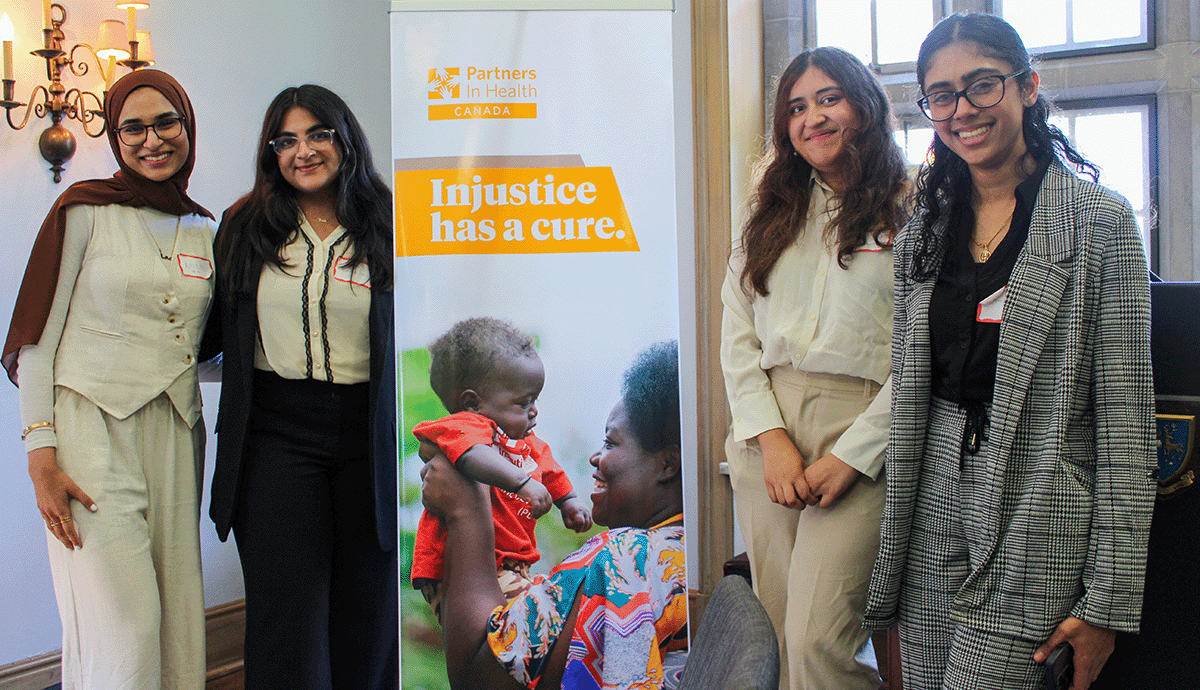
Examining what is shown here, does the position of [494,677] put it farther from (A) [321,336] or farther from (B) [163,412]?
(B) [163,412]

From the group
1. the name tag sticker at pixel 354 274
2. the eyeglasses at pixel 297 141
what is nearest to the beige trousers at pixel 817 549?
the name tag sticker at pixel 354 274

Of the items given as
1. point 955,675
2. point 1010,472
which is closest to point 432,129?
point 1010,472

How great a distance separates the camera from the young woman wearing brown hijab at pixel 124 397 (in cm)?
177

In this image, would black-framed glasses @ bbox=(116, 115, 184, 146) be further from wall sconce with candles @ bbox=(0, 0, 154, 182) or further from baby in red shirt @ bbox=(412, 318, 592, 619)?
baby in red shirt @ bbox=(412, 318, 592, 619)

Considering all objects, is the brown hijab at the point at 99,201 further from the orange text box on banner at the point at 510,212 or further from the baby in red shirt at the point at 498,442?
the baby in red shirt at the point at 498,442

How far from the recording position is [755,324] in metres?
1.75

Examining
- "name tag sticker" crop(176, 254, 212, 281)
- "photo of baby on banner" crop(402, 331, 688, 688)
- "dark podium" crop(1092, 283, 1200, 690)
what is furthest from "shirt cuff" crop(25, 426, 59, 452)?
"dark podium" crop(1092, 283, 1200, 690)

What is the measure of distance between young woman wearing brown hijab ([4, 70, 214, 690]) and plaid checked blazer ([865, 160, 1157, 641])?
1.61 metres

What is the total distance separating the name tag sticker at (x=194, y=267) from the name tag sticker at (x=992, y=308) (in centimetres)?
158

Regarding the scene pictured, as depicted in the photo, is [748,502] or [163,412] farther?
[163,412]

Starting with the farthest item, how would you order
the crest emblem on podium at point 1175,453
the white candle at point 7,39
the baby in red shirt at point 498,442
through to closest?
1. the white candle at point 7,39
2. the baby in red shirt at point 498,442
3. the crest emblem on podium at point 1175,453

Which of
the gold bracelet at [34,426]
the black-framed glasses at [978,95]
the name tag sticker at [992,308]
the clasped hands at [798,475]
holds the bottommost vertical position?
the clasped hands at [798,475]

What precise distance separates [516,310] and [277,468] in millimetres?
597

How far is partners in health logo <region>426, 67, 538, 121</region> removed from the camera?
1796 millimetres
